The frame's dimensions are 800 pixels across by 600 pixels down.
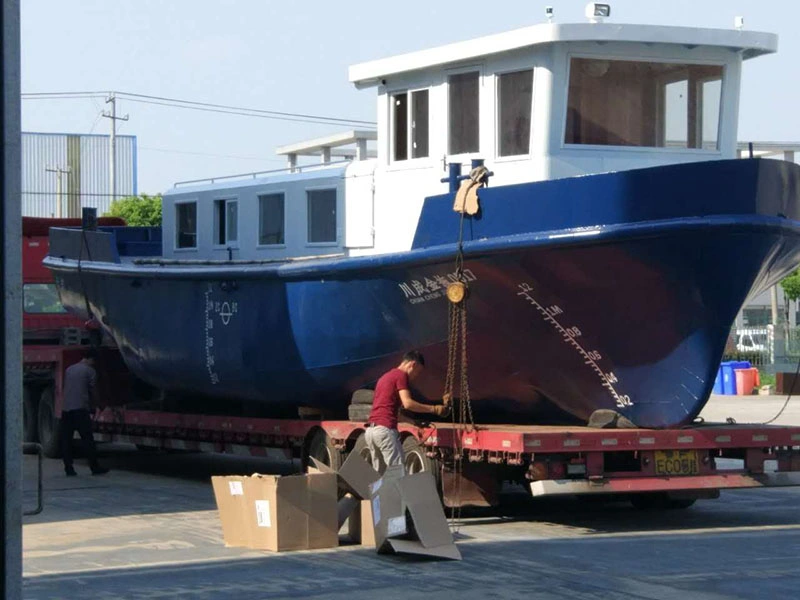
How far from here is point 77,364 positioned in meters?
16.8

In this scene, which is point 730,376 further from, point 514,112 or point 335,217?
point 514,112

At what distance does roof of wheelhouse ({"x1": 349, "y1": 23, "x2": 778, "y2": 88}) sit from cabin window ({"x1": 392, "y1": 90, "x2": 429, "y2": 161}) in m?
0.30

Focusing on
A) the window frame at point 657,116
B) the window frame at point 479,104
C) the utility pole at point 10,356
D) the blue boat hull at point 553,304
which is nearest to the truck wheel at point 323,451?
the blue boat hull at point 553,304

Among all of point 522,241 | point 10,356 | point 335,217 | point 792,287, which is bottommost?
point 10,356

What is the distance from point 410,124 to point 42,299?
8782 mm

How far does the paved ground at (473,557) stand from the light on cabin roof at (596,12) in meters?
4.43

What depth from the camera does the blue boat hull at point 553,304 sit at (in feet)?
36.0

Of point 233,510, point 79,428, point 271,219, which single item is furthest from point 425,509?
point 79,428

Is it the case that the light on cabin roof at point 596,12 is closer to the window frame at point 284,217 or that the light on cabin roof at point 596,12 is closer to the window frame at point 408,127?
the window frame at point 408,127

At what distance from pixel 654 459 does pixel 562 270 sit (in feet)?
5.56

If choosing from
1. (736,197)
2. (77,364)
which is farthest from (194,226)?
(736,197)

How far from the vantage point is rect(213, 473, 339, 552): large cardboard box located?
34.6 ft

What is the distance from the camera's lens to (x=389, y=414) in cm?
1166

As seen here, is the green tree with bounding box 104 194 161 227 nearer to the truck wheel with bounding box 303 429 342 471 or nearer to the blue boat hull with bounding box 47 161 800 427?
the truck wheel with bounding box 303 429 342 471
